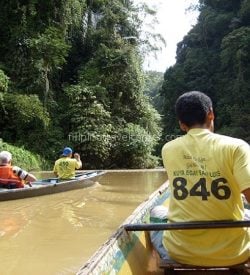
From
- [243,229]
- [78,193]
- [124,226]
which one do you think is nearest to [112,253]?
[124,226]

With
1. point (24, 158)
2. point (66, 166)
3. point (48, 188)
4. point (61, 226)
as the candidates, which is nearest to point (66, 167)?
point (66, 166)

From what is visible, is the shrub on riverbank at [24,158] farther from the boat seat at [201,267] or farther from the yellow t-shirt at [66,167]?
the boat seat at [201,267]

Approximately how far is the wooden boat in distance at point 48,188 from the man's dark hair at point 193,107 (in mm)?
6473

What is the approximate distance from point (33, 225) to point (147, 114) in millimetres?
13214

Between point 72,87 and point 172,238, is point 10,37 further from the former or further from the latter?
point 172,238

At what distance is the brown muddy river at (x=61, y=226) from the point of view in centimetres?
466

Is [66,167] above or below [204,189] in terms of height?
below

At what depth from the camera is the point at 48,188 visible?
30.6 feet

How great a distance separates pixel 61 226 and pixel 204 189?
4427mm

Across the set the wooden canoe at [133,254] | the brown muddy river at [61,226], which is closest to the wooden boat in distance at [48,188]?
the brown muddy river at [61,226]

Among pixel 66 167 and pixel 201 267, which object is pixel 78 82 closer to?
pixel 66 167

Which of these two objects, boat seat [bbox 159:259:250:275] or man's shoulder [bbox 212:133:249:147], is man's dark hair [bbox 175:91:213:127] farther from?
boat seat [bbox 159:259:250:275]

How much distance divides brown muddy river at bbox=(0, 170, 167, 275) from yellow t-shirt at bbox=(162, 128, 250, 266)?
2200 millimetres

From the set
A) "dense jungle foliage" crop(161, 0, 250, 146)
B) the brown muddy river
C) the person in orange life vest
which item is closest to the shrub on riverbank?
the brown muddy river
